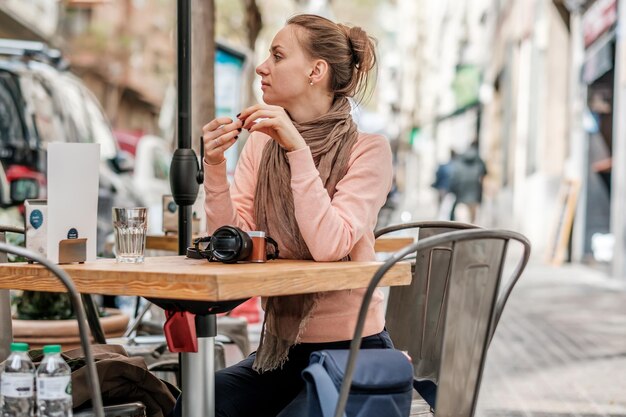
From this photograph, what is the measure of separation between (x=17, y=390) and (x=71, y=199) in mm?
564

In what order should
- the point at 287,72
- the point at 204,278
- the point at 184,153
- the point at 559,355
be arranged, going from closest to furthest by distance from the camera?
the point at 204,278
the point at 287,72
the point at 184,153
the point at 559,355

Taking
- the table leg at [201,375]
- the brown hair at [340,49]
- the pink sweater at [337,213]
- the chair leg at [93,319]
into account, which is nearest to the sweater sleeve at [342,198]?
the pink sweater at [337,213]

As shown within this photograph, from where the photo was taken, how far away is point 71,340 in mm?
4973

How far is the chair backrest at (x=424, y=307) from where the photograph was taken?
11.4ft

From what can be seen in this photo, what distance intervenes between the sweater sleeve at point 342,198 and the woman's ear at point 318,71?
226mm

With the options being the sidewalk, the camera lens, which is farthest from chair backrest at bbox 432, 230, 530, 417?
the sidewalk

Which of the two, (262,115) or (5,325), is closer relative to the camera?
(262,115)

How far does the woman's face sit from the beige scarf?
0.10 meters

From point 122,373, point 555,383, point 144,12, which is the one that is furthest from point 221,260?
point 144,12

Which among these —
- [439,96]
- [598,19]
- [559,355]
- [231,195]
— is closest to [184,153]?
[231,195]

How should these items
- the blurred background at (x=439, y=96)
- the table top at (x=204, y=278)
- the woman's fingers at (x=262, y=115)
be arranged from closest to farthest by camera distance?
the table top at (x=204, y=278), the woman's fingers at (x=262, y=115), the blurred background at (x=439, y=96)

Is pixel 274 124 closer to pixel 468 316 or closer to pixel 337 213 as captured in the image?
pixel 337 213

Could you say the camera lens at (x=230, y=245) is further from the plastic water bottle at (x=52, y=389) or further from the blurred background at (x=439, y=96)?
the blurred background at (x=439, y=96)

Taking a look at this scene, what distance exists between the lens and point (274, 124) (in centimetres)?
285
